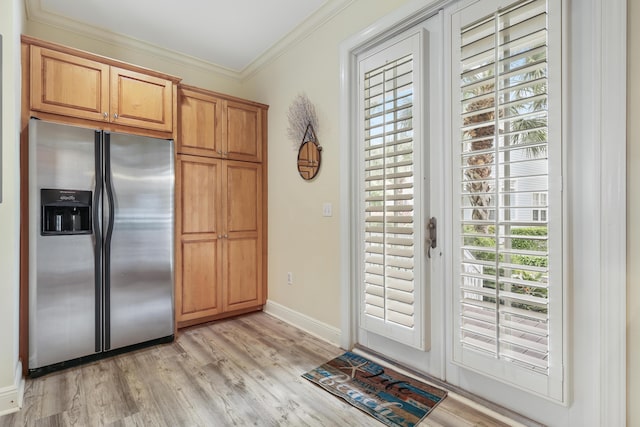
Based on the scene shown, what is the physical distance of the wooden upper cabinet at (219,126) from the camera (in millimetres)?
2838

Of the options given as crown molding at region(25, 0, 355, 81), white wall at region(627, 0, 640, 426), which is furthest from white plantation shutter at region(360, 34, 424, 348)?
white wall at region(627, 0, 640, 426)

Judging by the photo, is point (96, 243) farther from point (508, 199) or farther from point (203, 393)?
point (508, 199)

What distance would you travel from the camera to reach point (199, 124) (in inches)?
114

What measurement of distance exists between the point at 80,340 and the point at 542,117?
3.07m

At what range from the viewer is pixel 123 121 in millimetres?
→ 2422

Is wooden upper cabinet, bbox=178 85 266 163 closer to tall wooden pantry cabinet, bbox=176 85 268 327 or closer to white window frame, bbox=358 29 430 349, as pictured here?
tall wooden pantry cabinet, bbox=176 85 268 327

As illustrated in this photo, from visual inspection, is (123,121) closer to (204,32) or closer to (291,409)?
(204,32)

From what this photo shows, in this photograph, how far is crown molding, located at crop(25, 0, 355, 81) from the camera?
2525mm

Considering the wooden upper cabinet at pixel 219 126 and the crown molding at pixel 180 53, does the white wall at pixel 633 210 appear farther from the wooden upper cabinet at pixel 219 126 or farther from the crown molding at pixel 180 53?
the wooden upper cabinet at pixel 219 126

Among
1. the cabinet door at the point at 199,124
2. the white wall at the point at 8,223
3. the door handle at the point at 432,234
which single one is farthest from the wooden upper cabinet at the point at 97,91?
the door handle at the point at 432,234

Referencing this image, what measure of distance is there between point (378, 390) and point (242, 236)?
193 centimetres

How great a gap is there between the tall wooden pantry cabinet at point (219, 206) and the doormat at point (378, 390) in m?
1.35

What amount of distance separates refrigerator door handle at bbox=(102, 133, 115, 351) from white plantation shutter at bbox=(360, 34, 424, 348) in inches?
71.4

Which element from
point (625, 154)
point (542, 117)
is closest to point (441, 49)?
point (542, 117)
